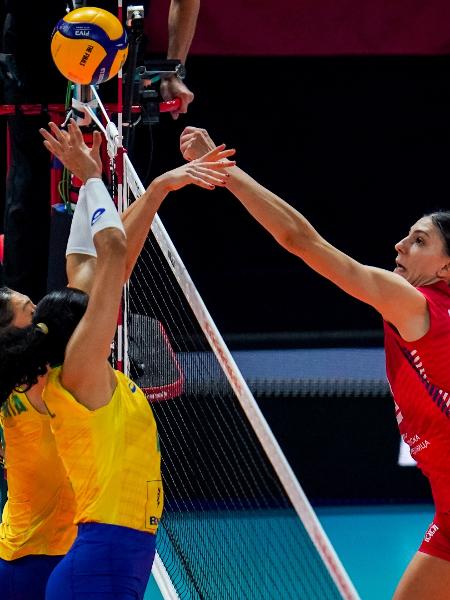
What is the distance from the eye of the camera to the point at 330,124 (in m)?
8.17

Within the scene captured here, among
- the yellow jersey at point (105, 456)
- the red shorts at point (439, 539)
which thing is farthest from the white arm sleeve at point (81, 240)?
the red shorts at point (439, 539)

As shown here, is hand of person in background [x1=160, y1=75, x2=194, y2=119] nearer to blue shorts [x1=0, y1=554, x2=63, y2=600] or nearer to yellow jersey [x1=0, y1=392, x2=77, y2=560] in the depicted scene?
yellow jersey [x1=0, y1=392, x2=77, y2=560]

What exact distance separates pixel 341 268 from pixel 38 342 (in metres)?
0.96

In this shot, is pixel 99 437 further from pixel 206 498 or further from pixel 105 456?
pixel 206 498

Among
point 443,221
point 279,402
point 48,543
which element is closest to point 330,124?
point 279,402

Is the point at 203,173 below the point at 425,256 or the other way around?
the other way around

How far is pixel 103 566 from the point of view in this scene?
11.3 feet

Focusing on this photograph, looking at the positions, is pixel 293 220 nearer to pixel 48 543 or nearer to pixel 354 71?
pixel 48 543

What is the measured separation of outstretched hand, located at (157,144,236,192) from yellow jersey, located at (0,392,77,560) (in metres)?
0.80

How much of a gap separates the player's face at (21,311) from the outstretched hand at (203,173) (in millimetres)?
559

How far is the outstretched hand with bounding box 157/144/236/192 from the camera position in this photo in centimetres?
375

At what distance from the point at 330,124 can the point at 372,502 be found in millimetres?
2530

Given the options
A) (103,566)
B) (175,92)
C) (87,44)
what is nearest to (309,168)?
(175,92)

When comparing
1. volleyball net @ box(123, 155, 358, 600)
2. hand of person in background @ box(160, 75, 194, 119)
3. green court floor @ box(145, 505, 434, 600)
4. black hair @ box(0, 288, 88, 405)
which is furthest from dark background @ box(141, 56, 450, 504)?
black hair @ box(0, 288, 88, 405)
